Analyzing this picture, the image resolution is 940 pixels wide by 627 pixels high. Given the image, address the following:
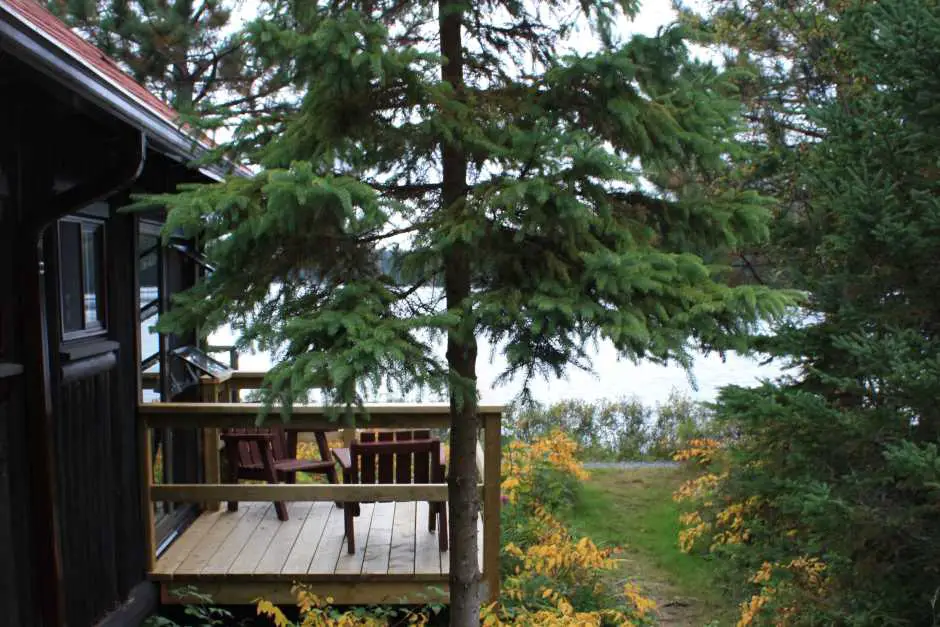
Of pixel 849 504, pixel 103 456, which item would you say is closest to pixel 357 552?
pixel 103 456

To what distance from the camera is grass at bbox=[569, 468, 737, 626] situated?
6020 mm

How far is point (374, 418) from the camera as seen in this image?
4.85 meters

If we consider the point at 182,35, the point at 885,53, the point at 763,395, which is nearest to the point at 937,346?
the point at 763,395

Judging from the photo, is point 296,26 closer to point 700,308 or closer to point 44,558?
point 700,308

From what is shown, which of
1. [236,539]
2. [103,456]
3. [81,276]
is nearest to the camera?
[81,276]

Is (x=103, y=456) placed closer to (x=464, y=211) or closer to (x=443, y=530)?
(x=443, y=530)

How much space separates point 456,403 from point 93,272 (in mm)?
2584

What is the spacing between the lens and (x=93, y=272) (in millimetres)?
4438

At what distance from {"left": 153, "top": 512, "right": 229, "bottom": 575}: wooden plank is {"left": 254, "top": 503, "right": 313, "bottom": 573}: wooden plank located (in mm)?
502

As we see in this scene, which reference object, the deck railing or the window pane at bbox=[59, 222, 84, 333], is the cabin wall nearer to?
the window pane at bbox=[59, 222, 84, 333]

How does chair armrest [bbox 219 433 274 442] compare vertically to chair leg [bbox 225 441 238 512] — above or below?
above

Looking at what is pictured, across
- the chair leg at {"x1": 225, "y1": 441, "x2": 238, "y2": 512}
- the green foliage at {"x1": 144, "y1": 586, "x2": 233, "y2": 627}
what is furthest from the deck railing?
the chair leg at {"x1": 225, "y1": 441, "x2": 238, "y2": 512}

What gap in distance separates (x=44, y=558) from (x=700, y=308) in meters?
3.02

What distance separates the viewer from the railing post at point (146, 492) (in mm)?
4820
